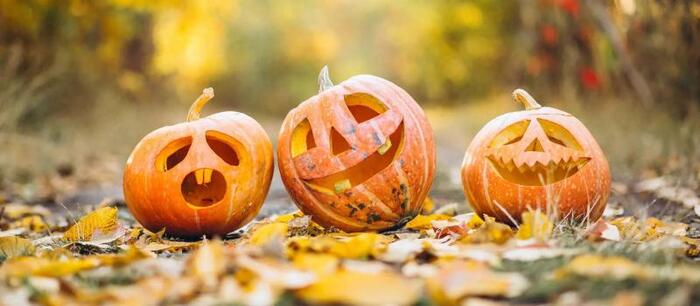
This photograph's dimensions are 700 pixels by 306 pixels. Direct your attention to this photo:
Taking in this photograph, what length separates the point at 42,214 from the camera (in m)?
3.88

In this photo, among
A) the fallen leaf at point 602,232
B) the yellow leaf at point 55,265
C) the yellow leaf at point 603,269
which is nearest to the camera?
the yellow leaf at point 603,269

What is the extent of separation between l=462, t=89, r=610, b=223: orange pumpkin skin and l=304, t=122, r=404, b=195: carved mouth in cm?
31

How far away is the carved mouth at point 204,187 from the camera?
2.98m

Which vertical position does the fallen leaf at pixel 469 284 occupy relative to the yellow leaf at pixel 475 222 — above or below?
above

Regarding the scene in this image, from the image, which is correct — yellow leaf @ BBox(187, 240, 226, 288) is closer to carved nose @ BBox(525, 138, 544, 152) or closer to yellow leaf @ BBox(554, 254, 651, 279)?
yellow leaf @ BBox(554, 254, 651, 279)

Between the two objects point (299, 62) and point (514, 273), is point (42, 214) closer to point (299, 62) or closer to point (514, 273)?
point (514, 273)

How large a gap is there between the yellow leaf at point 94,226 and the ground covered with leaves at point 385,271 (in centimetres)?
8

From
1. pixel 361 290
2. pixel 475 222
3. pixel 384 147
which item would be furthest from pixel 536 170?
pixel 361 290

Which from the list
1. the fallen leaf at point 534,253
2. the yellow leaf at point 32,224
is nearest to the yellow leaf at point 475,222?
the fallen leaf at point 534,253

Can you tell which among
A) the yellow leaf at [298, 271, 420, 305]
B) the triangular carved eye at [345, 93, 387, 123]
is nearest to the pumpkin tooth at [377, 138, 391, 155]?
the triangular carved eye at [345, 93, 387, 123]

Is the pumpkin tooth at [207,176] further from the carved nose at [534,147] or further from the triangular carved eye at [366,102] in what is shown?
the carved nose at [534,147]

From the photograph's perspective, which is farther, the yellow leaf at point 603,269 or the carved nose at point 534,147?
the carved nose at point 534,147

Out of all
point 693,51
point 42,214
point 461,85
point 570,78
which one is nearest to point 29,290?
point 42,214

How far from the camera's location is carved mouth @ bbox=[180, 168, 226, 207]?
298 cm
